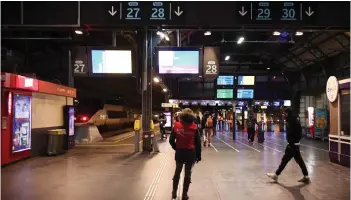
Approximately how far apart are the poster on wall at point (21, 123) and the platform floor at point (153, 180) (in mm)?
579

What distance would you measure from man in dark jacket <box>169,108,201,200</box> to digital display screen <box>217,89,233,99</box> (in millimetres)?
23325

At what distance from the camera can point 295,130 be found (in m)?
9.17

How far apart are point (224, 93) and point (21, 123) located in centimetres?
1968

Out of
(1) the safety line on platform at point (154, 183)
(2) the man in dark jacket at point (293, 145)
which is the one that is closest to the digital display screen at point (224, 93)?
(1) the safety line on platform at point (154, 183)

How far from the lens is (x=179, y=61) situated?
48.4ft

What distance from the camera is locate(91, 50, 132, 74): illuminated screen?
14.5 meters

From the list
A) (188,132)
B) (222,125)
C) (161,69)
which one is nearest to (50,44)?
(161,69)

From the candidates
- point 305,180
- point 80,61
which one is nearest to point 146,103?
point 80,61

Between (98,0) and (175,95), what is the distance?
26.0 m

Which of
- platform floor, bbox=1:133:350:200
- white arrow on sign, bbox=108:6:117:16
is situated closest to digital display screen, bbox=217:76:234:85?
platform floor, bbox=1:133:350:200

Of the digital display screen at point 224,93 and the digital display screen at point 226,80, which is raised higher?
the digital display screen at point 226,80

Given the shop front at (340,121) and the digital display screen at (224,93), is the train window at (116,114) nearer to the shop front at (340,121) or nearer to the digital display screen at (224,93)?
the digital display screen at (224,93)

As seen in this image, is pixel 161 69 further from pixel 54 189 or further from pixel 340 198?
pixel 340 198

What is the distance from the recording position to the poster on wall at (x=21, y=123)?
39.6 feet
